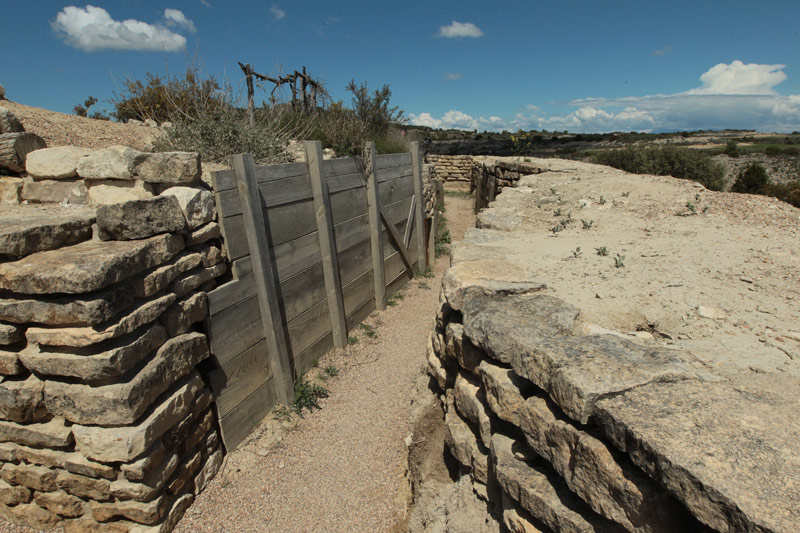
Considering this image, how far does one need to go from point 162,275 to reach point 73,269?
1.81ft

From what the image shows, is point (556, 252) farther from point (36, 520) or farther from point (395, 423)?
point (36, 520)

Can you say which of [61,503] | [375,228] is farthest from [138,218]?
[375,228]

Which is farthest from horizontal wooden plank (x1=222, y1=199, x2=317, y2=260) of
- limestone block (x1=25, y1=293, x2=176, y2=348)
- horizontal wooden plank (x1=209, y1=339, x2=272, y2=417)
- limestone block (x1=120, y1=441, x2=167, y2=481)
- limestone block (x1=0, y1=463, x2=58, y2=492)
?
limestone block (x1=0, y1=463, x2=58, y2=492)

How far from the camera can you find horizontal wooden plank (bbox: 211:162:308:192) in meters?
3.50

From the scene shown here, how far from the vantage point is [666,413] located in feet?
4.95

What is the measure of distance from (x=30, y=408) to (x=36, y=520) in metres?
0.95

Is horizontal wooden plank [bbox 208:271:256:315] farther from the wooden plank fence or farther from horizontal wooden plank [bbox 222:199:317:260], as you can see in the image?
horizontal wooden plank [bbox 222:199:317:260]

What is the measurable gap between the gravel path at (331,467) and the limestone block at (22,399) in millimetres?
1295

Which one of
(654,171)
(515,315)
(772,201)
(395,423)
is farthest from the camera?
(654,171)

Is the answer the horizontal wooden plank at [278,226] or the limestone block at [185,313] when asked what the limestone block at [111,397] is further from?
the horizontal wooden plank at [278,226]

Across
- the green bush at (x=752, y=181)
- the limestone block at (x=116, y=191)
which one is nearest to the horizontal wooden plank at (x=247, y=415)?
the limestone block at (x=116, y=191)

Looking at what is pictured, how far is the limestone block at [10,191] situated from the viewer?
342 centimetres

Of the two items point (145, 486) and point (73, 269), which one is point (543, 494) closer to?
point (145, 486)

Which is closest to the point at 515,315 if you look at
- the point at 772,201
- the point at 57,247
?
the point at 57,247
